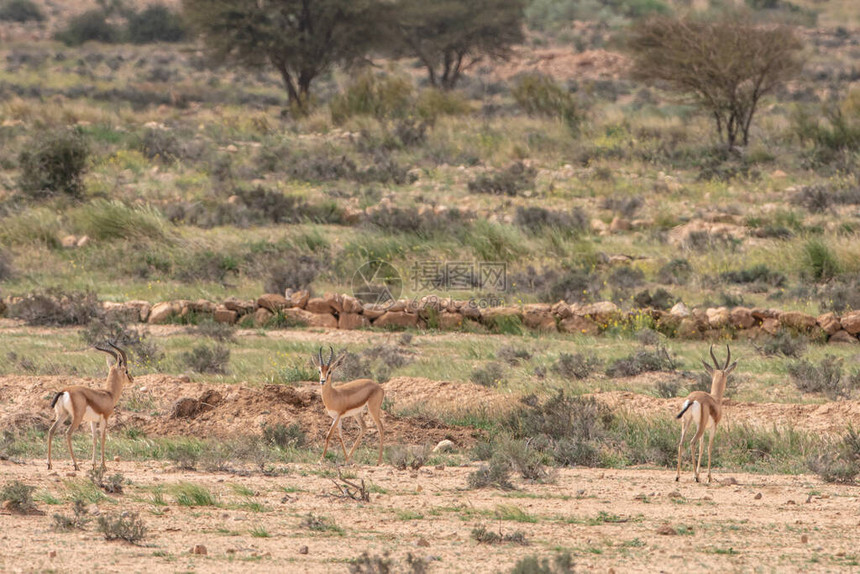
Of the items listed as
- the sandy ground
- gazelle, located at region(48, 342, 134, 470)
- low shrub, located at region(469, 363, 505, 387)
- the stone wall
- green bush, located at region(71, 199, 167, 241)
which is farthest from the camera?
green bush, located at region(71, 199, 167, 241)

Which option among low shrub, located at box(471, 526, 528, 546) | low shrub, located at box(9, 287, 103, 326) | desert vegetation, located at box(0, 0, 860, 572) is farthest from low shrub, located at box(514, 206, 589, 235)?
low shrub, located at box(471, 526, 528, 546)

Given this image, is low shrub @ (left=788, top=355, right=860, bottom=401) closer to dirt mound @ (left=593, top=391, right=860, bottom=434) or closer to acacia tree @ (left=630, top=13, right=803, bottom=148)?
dirt mound @ (left=593, top=391, right=860, bottom=434)

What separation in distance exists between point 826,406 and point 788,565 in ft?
14.2

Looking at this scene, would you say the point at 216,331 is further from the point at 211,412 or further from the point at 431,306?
the point at 211,412

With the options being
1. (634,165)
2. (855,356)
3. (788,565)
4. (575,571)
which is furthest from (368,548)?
→ (634,165)

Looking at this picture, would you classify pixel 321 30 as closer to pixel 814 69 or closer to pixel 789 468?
pixel 814 69

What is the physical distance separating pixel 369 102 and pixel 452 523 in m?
24.5

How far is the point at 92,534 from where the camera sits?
6055 mm

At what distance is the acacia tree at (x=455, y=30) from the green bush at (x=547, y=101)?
377 inches

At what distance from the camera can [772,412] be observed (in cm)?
969

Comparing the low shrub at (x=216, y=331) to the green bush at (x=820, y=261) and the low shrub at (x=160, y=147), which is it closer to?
the green bush at (x=820, y=261)

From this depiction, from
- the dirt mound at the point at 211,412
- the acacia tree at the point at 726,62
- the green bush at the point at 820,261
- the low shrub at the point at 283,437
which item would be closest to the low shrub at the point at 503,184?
the acacia tree at the point at 726,62

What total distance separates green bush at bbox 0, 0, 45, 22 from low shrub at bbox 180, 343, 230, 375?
5470 centimetres

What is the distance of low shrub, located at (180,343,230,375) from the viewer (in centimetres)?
1173
